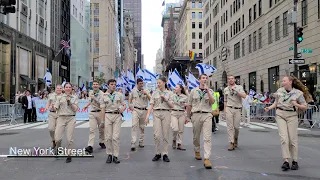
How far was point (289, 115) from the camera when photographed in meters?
7.02

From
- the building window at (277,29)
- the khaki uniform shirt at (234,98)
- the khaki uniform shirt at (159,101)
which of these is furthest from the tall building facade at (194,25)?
the khaki uniform shirt at (159,101)

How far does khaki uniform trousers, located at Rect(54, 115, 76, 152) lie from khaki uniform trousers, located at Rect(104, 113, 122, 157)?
99 cm

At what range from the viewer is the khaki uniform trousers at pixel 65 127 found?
8.05 metres

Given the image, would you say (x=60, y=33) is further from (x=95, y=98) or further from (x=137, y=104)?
(x=95, y=98)

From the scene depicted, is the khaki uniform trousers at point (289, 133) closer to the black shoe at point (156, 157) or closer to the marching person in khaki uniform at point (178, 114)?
the black shoe at point (156, 157)

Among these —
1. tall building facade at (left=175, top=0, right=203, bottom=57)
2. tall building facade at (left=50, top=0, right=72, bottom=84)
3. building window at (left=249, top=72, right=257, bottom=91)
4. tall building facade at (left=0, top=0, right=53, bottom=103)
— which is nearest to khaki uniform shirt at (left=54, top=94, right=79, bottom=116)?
tall building facade at (left=0, top=0, right=53, bottom=103)

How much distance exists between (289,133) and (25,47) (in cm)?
3587

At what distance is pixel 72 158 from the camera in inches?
323

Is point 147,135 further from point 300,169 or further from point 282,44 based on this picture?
point 282,44

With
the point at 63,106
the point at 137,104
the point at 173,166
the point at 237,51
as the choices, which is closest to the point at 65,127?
the point at 63,106

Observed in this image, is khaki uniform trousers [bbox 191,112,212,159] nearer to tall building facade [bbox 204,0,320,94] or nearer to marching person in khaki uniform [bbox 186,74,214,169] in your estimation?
marching person in khaki uniform [bbox 186,74,214,169]

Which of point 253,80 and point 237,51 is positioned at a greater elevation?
point 237,51

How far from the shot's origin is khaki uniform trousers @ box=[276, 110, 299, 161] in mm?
6891

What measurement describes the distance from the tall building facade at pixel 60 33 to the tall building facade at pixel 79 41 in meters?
4.70
